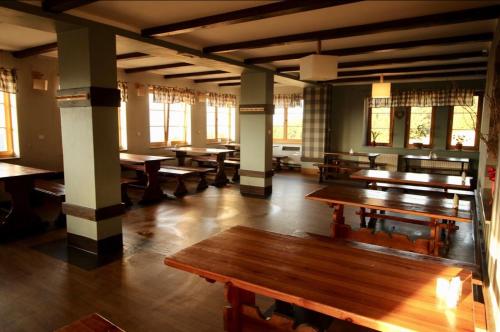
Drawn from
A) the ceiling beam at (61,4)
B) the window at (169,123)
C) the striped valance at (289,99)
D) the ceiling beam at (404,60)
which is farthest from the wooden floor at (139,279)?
the striped valance at (289,99)

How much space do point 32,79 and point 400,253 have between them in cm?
620

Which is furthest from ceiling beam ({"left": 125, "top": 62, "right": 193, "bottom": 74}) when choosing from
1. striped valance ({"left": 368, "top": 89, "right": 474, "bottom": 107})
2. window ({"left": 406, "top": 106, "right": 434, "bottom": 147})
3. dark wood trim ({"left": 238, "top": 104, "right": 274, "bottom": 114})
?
window ({"left": 406, "top": 106, "right": 434, "bottom": 147})

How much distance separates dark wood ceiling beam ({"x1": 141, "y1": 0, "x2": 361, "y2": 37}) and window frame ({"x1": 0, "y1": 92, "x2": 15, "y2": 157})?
3290 millimetres

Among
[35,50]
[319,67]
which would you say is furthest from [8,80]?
[319,67]

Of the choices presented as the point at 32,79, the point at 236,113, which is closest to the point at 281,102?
the point at 236,113

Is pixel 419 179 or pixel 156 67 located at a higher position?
pixel 156 67

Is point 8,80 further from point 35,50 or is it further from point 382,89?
point 382,89

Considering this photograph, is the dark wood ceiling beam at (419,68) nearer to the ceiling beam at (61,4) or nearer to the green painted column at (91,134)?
the green painted column at (91,134)

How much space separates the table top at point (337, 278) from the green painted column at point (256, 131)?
4.23 m

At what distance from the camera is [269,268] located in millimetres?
1799

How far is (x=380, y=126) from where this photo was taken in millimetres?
8922

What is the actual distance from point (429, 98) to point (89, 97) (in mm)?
7357

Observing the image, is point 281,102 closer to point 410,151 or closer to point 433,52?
point 410,151

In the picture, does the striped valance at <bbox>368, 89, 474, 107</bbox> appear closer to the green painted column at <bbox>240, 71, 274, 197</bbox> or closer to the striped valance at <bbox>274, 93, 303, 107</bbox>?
the striped valance at <bbox>274, 93, 303, 107</bbox>
